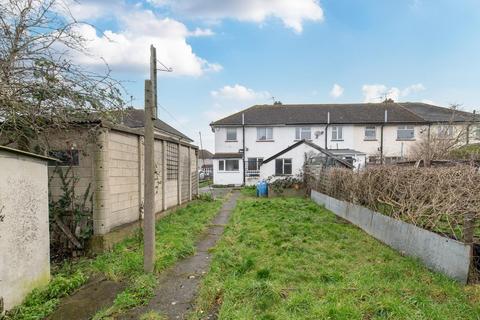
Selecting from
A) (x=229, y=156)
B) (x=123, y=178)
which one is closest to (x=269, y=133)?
(x=229, y=156)

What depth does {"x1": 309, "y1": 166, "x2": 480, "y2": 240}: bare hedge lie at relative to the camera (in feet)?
15.7

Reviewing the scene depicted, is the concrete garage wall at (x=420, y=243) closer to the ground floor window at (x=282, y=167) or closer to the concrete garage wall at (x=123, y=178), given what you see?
the concrete garage wall at (x=123, y=178)

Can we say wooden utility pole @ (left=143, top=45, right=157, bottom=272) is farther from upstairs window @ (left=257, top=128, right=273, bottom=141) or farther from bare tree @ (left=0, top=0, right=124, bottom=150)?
upstairs window @ (left=257, top=128, right=273, bottom=141)

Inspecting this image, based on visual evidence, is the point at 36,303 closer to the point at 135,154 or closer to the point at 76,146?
the point at 76,146

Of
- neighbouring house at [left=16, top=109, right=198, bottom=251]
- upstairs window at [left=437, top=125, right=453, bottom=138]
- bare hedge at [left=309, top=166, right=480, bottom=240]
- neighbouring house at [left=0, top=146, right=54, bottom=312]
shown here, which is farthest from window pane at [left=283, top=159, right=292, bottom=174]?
neighbouring house at [left=0, top=146, right=54, bottom=312]

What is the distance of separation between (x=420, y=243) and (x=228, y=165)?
2126 centimetres

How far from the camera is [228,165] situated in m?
26.1

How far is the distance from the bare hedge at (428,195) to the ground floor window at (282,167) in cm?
1323

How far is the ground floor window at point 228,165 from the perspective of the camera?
85.5 ft

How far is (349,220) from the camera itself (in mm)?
9195

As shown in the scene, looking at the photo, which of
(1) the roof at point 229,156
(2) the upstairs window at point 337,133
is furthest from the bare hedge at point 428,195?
(2) the upstairs window at point 337,133

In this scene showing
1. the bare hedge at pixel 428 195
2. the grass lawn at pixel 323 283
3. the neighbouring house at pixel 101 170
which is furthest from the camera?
the neighbouring house at pixel 101 170

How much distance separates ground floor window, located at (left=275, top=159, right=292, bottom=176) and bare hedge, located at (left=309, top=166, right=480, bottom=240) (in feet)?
43.4

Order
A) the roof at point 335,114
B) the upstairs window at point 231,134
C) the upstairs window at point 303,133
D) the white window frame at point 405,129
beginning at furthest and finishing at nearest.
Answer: the upstairs window at point 231,134 → the upstairs window at point 303,133 → the roof at point 335,114 → the white window frame at point 405,129
